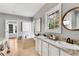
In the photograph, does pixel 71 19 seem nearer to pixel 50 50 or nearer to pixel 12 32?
pixel 50 50

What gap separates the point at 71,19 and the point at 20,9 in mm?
2287

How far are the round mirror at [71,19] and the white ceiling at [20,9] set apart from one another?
1408 millimetres

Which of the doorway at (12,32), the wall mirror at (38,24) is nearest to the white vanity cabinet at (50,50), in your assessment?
the wall mirror at (38,24)

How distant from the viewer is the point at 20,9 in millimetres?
3463

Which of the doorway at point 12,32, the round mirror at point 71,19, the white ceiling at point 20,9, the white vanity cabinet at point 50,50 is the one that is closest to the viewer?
the white vanity cabinet at point 50,50

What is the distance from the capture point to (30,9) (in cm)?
325

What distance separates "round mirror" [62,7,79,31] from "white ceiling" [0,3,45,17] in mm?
1408

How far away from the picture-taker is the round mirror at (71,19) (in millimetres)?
1636

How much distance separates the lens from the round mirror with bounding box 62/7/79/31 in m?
1.64

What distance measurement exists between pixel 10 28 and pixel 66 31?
2491 mm

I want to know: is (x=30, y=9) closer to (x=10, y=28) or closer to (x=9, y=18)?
(x=9, y=18)

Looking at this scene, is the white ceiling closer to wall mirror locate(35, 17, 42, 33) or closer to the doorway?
wall mirror locate(35, 17, 42, 33)

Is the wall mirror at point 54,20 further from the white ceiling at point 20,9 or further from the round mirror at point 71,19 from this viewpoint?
the white ceiling at point 20,9

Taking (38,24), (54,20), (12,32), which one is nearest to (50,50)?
(54,20)
